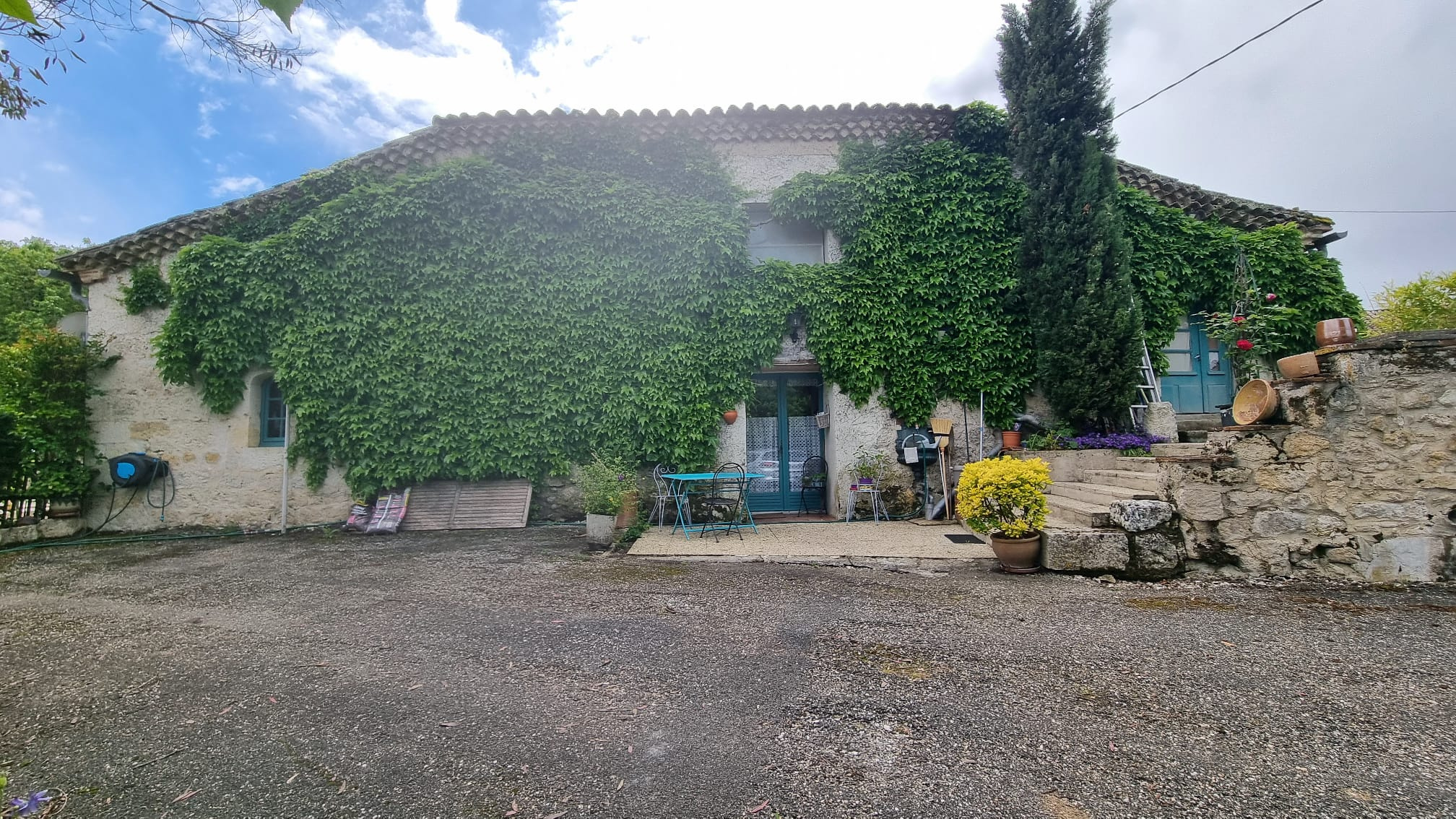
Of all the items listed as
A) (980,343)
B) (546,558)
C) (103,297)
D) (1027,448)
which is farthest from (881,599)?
(103,297)

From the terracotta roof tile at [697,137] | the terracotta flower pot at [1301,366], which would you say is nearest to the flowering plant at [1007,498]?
the terracotta flower pot at [1301,366]

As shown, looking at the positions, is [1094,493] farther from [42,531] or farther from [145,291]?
[42,531]

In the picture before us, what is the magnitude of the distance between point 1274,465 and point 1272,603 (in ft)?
4.46

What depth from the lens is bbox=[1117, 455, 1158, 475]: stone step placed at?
19.9ft

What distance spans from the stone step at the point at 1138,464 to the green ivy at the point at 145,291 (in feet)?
40.1

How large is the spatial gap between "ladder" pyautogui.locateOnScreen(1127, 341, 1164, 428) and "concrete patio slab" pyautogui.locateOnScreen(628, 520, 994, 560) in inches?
115

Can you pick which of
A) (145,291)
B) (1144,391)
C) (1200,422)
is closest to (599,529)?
(145,291)

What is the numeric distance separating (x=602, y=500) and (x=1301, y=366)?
22.2 ft

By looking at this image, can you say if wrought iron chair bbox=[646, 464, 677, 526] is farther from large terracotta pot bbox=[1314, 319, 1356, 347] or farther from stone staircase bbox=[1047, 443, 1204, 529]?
large terracotta pot bbox=[1314, 319, 1356, 347]

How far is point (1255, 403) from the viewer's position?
216 inches

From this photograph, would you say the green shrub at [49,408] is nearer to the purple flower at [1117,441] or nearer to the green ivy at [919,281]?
the green ivy at [919,281]

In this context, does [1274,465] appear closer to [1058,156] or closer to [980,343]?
[980,343]

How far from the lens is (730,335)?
27.3 ft

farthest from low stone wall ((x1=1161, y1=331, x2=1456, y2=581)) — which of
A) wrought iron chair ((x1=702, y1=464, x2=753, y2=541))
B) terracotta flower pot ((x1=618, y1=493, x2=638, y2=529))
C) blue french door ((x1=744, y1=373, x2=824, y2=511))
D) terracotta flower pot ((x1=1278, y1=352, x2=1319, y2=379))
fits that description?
terracotta flower pot ((x1=618, y1=493, x2=638, y2=529))
